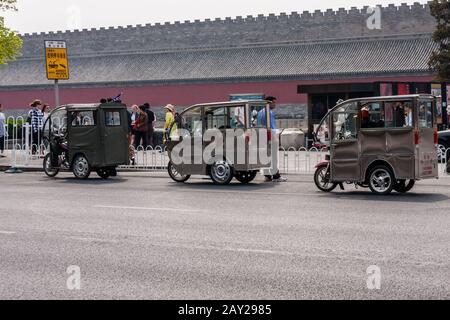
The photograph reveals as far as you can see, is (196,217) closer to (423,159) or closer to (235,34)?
(423,159)

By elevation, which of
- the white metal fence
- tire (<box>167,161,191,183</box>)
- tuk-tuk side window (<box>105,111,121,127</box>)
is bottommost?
tire (<box>167,161,191,183</box>)

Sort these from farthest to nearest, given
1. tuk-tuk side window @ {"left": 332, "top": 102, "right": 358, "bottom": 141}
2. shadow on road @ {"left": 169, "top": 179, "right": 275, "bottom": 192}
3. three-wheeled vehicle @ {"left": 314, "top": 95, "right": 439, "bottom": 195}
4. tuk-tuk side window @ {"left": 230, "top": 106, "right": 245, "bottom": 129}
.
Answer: tuk-tuk side window @ {"left": 230, "top": 106, "right": 245, "bottom": 129} → shadow on road @ {"left": 169, "top": 179, "right": 275, "bottom": 192} → tuk-tuk side window @ {"left": 332, "top": 102, "right": 358, "bottom": 141} → three-wheeled vehicle @ {"left": 314, "top": 95, "right": 439, "bottom": 195}

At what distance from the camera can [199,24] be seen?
70688 millimetres

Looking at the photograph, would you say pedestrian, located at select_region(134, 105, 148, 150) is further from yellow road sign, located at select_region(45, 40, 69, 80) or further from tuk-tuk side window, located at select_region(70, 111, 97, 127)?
Result: tuk-tuk side window, located at select_region(70, 111, 97, 127)

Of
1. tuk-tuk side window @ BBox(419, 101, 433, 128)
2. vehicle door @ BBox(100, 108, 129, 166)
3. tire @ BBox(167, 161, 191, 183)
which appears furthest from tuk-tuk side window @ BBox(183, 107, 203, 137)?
tuk-tuk side window @ BBox(419, 101, 433, 128)

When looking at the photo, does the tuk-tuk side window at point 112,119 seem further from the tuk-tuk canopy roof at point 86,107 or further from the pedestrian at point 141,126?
the pedestrian at point 141,126

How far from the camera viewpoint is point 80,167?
20188mm

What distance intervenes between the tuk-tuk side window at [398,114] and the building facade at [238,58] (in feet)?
114

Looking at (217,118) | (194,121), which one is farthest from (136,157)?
(217,118)

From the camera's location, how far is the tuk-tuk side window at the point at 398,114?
14812 millimetres

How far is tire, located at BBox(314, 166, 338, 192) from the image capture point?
16031 millimetres

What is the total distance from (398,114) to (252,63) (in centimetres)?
4846

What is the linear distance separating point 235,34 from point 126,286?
2444 inches

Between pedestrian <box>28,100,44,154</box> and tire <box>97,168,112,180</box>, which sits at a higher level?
pedestrian <box>28,100,44,154</box>
